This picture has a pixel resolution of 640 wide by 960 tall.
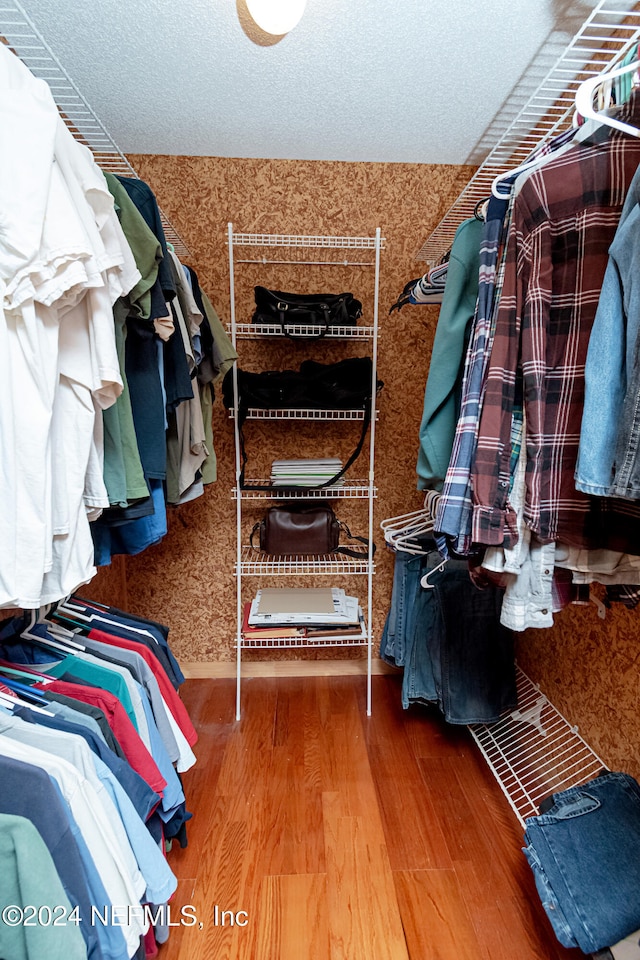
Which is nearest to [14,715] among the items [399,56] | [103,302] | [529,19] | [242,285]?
[103,302]

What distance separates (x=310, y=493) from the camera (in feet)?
6.98

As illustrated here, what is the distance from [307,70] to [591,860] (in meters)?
2.39

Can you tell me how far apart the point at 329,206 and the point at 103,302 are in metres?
1.57

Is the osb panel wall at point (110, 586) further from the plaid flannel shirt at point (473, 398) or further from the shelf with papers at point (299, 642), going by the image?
the plaid flannel shirt at point (473, 398)

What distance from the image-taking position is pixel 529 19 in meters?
1.39

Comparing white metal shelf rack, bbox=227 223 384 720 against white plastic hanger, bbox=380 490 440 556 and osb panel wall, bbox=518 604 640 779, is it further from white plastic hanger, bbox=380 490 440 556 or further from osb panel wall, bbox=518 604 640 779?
osb panel wall, bbox=518 604 640 779

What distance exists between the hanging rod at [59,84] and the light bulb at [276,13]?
1.68 feet

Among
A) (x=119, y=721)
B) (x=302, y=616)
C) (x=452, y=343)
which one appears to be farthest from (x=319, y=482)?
(x=119, y=721)

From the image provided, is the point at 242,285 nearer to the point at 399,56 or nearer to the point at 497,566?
the point at 399,56

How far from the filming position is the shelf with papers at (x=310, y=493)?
208 centimetres

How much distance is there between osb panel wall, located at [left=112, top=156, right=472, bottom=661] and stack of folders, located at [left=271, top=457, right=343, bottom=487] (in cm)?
24

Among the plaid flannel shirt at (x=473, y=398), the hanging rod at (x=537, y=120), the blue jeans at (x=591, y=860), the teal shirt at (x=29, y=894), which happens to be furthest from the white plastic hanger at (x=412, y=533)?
the teal shirt at (x=29, y=894)

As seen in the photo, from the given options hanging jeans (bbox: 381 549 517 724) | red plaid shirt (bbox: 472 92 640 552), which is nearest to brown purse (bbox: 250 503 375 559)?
hanging jeans (bbox: 381 549 517 724)

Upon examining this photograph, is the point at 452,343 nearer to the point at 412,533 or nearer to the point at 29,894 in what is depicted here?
the point at 412,533
